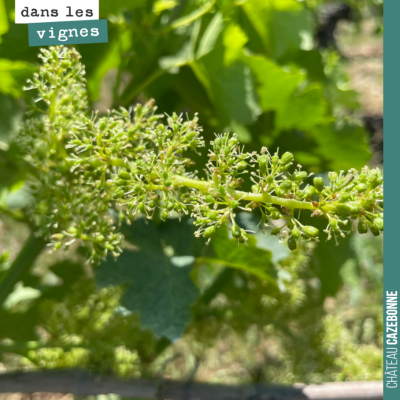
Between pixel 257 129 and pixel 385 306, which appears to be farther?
pixel 257 129

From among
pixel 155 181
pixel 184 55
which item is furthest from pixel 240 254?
pixel 184 55

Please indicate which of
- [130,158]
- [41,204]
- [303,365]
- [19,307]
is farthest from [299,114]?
[19,307]

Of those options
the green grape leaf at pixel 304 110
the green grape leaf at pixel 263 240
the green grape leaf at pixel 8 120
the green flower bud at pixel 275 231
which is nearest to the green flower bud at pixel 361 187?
the green flower bud at pixel 275 231

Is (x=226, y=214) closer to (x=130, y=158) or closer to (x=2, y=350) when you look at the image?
(x=130, y=158)

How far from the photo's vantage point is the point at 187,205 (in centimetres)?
59

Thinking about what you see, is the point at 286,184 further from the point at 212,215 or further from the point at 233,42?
the point at 233,42

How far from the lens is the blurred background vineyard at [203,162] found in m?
0.92

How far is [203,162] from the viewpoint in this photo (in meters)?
0.70

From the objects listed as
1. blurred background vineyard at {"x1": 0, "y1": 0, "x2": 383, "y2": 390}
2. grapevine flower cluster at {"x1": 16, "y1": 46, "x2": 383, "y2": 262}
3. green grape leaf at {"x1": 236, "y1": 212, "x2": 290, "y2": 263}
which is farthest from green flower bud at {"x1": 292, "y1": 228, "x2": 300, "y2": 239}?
green grape leaf at {"x1": 236, "y1": 212, "x2": 290, "y2": 263}

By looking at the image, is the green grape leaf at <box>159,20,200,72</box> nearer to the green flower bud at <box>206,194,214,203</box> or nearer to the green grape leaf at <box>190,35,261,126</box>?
the green grape leaf at <box>190,35,261,126</box>

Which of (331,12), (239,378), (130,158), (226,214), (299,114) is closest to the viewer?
(226,214)

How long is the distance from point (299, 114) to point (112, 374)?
2.53 feet

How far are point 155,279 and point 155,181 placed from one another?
353mm

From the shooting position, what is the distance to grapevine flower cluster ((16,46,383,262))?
0.52m
